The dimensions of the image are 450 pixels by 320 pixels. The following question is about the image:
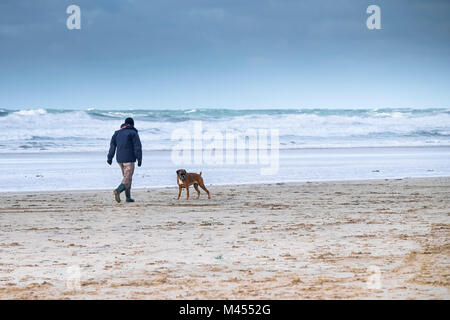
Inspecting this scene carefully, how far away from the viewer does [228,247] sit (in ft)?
25.8

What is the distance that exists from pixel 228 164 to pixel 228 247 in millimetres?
14239

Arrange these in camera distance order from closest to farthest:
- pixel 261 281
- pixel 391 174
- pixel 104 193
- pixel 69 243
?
pixel 261 281, pixel 69 243, pixel 104 193, pixel 391 174

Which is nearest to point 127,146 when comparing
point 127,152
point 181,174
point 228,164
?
point 127,152

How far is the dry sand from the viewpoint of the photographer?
19.0ft

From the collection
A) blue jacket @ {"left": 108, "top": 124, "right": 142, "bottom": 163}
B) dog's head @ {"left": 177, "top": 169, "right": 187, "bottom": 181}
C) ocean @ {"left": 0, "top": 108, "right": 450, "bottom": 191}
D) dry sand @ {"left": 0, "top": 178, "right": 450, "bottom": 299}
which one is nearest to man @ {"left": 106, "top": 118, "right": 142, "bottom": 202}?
blue jacket @ {"left": 108, "top": 124, "right": 142, "bottom": 163}

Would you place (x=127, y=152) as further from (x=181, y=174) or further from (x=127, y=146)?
(x=181, y=174)

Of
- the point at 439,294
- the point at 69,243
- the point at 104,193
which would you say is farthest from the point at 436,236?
the point at 104,193

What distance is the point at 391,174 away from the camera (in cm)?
1872

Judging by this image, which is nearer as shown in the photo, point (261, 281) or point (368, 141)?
point (261, 281)

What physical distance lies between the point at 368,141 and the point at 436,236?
28801 millimetres
